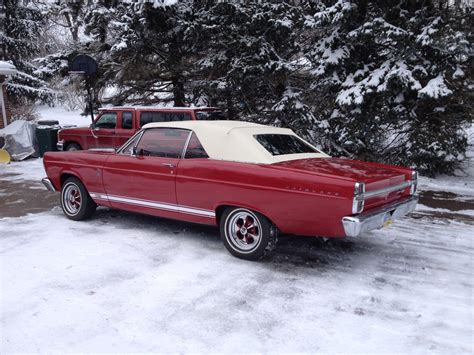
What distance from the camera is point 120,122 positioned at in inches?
412

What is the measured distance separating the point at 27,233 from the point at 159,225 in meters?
1.72

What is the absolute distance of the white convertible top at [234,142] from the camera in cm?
488

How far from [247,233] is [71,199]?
3094mm

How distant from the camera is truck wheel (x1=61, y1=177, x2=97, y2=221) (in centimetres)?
628

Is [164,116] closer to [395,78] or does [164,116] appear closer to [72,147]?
[72,147]

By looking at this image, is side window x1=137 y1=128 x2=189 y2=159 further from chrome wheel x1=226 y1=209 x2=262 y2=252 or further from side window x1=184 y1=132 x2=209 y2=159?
chrome wheel x1=226 y1=209 x2=262 y2=252

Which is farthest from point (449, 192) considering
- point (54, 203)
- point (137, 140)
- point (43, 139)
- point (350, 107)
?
point (43, 139)

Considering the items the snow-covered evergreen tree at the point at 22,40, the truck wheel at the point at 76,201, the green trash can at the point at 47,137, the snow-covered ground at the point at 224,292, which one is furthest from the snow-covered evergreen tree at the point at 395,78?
the snow-covered evergreen tree at the point at 22,40

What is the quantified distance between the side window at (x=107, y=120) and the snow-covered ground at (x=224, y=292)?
4.99 meters

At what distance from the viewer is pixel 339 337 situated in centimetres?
324

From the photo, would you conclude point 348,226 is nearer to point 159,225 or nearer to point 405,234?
point 405,234

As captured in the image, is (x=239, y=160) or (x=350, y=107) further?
→ (x=350, y=107)

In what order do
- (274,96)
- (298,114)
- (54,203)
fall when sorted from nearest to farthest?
(54,203), (298,114), (274,96)

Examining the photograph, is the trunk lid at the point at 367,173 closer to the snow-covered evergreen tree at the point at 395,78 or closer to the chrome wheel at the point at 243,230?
the chrome wheel at the point at 243,230
